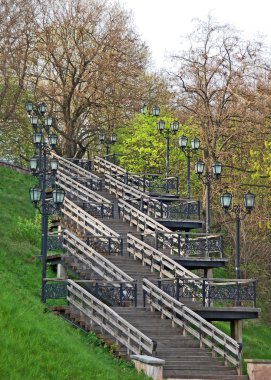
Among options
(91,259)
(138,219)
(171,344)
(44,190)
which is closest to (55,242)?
(91,259)

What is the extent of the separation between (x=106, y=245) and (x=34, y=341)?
1356cm

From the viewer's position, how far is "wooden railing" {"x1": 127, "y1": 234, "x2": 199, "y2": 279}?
33.4m

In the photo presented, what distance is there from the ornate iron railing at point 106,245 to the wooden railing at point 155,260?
1.83 feet

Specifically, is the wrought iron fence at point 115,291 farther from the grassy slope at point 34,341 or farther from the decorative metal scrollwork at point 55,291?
the grassy slope at point 34,341

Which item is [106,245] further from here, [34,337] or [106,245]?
[34,337]

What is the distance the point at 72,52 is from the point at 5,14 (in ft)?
16.3

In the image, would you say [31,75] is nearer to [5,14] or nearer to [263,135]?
[5,14]

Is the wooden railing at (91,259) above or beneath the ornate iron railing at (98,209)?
beneath

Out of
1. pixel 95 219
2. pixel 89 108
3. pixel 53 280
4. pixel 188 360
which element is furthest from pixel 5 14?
pixel 188 360

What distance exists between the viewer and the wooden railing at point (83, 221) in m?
35.8

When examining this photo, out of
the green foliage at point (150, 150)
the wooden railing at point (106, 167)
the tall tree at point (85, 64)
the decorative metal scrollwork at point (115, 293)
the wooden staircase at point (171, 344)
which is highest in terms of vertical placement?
the tall tree at point (85, 64)

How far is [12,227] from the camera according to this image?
39.7 meters

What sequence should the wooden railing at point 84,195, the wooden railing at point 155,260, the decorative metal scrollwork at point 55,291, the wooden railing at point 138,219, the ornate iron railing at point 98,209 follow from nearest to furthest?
the decorative metal scrollwork at point 55,291, the wooden railing at point 155,260, the wooden railing at point 138,219, the ornate iron railing at point 98,209, the wooden railing at point 84,195

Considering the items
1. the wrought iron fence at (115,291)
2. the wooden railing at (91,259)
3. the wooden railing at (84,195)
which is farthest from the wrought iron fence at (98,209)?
the wrought iron fence at (115,291)
